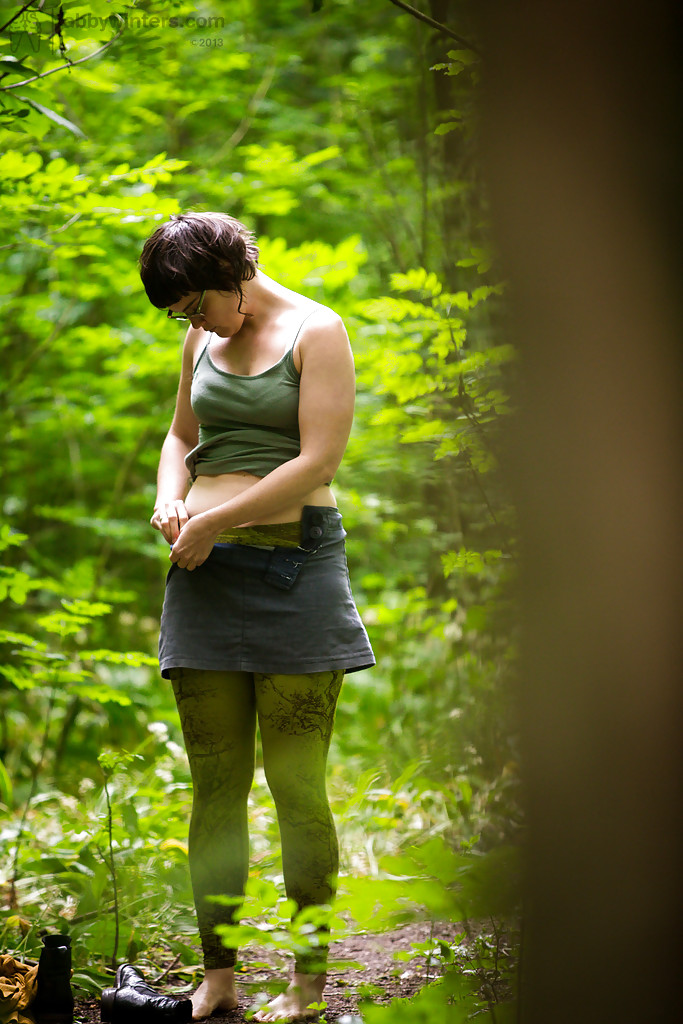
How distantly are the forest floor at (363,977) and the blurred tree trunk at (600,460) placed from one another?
0.65 metres

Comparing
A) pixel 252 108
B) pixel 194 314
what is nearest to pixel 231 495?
pixel 194 314

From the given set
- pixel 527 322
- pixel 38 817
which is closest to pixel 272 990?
pixel 527 322

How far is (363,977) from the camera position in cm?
226

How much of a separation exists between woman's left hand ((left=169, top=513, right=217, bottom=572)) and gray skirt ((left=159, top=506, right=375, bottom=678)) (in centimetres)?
8

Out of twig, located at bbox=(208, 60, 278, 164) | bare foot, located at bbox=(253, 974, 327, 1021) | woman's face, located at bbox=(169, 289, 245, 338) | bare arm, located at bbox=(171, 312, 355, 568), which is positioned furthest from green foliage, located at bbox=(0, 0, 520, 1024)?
woman's face, located at bbox=(169, 289, 245, 338)

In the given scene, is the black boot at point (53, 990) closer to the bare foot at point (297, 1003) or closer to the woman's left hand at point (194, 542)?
the bare foot at point (297, 1003)

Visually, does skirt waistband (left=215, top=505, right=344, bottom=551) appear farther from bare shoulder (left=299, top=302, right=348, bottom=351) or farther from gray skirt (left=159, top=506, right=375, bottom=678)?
bare shoulder (left=299, top=302, right=348, bottom=351)

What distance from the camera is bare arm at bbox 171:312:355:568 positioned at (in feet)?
5.72

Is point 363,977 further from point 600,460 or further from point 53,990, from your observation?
point 600,460

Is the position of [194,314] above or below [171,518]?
above

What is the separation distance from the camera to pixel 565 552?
115 cm

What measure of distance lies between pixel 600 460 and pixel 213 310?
3.29ft

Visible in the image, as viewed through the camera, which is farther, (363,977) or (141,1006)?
(363,977)

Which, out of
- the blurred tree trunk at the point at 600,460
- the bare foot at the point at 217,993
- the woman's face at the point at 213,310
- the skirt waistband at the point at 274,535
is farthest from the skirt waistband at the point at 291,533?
the bare foot at the point at 217,993
